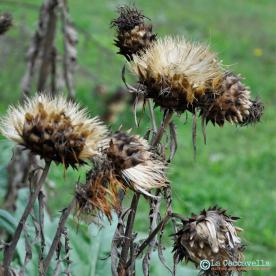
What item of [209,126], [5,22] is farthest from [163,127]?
[209,126]

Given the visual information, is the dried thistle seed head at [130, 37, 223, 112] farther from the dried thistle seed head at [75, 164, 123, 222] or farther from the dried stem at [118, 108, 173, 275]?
the dried thistle seed head at [75, 164, 123, 222]

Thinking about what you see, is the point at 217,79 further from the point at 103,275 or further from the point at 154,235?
the point at 103,275

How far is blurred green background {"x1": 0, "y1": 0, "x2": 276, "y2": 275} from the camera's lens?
4.34 metres

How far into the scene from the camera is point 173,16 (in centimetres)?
1059

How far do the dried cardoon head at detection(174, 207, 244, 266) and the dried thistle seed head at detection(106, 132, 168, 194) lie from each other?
0.34ft

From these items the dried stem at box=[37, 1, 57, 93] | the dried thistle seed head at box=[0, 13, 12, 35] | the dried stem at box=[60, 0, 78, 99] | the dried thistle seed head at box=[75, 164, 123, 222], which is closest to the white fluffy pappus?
the dried thistle seed head at box=[75, 164, 123, 222]

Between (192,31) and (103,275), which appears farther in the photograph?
(192,31)

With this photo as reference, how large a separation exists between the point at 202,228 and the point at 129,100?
4581 mm

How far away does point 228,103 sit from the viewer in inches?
61.1

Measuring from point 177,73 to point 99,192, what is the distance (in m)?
0.28

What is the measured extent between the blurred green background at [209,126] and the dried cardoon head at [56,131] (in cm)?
55

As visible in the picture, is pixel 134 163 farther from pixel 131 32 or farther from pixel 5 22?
pixel 5 22

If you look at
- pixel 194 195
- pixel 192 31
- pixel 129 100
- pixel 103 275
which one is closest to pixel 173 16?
pixel 192 31

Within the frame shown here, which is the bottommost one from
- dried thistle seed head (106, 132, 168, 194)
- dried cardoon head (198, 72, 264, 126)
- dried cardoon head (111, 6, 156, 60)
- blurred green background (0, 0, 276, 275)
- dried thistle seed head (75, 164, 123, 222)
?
dried thistle seed head (75, 164, 123, 222)
